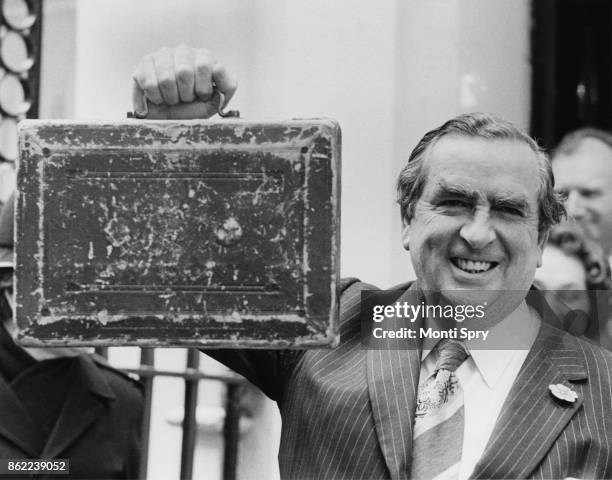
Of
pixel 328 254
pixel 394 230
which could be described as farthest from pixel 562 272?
pixel 328 254

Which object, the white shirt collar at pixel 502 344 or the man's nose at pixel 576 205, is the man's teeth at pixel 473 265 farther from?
the man's nose at pixel 576 205

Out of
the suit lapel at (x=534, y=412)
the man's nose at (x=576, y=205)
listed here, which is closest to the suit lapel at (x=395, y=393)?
the suit lapel at (x=534, y=412)

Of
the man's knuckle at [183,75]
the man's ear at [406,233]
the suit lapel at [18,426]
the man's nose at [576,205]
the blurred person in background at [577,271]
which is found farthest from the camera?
the man's nose at [576,205]

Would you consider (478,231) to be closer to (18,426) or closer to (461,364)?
(461,364)

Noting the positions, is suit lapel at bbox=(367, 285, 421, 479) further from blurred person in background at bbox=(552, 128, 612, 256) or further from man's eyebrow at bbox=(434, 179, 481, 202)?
blurred person in background at bbox=(552, 128, 612, 256)

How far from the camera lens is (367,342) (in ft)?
7.14

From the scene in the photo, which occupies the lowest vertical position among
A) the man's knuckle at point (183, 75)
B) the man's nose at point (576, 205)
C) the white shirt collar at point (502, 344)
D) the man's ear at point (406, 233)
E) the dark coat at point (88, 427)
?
the dark coat at point (88, 427)

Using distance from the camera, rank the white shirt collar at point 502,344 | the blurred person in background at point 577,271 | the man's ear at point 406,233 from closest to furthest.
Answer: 1. the white shirt collar at point 502,344
2. the man's ear at point 406,233
3. the blurred person in background at point 577,271

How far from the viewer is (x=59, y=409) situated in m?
3.12

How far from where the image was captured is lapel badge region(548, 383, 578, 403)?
199 cm

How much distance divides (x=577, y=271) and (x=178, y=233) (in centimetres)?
172

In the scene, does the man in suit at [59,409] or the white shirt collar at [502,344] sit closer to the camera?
the white shirt collar at [502,344]

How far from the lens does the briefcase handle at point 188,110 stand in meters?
1.97

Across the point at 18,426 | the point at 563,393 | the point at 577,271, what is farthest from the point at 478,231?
the point at 18,426
